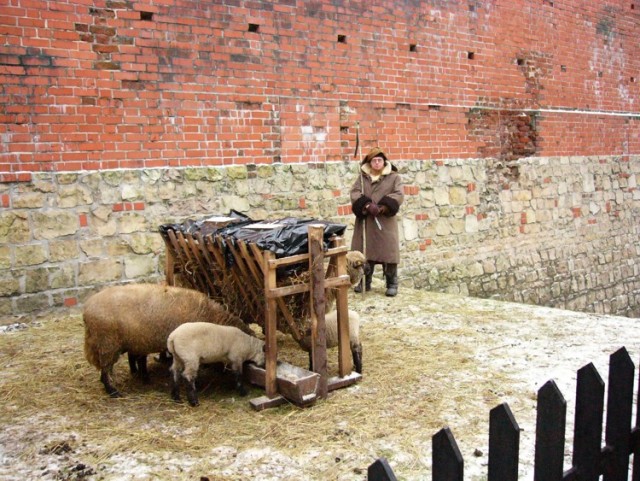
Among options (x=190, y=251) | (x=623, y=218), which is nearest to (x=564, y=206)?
(x=623, y=218)

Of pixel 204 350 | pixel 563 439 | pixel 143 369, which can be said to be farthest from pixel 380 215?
pixel 563 439

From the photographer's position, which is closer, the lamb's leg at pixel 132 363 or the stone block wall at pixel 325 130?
the lamb's leg at pixel 132 363

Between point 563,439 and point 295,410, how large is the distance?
2.31 metres

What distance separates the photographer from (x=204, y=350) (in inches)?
173

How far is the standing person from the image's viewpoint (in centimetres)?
783

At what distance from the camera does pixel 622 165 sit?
14.1 metres

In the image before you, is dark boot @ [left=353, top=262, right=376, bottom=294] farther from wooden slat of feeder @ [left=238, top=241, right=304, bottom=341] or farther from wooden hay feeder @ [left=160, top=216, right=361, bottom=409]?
wooden slat of feeder @ [left=238, top=241, right=304, bottom=341]

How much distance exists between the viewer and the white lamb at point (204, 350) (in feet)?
14.2

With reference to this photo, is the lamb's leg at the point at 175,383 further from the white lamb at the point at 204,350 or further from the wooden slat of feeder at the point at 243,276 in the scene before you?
the wooden slat of feeder at the point at 243,276

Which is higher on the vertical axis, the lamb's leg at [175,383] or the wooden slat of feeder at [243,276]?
the wooden slat of feeder at [243,276]

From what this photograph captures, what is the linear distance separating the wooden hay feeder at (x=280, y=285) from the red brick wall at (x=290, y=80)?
95.1 inches

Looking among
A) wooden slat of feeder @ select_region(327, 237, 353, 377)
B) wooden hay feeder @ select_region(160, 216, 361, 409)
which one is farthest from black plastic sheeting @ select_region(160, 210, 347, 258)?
wooden slat of feeder @ select_region(327, 237, 353, 377)

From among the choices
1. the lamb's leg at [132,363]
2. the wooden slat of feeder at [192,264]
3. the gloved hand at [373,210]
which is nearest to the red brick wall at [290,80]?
the gloved hand at [373,210]

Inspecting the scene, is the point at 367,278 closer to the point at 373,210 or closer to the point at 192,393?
the point at 373,210
